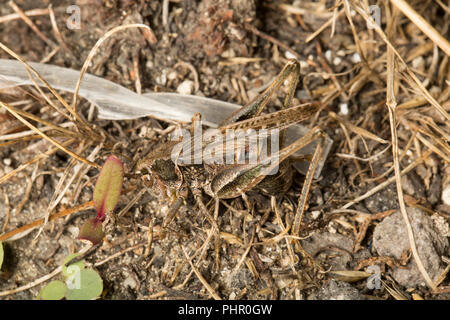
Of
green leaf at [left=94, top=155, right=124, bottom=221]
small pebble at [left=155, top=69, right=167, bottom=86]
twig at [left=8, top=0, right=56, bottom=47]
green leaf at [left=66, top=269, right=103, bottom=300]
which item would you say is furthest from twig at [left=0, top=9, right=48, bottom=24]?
green leaf at [left=66, top=269, right=103, bottom=300]

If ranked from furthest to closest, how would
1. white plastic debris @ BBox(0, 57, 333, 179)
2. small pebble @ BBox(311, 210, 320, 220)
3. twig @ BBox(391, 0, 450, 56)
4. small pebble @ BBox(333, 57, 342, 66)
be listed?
1. small pebble @ BBox(333, 57, 342, 66)
2. white plastic debris @ BBox(0, 57, 333, 179)
3. small pebble @ BBox(311, 210, 320, 220)
4. twig @ BBox(391, 0, 450, 56)

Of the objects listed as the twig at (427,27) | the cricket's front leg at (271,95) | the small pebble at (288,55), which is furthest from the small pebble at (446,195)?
the small pebble at (288,55)

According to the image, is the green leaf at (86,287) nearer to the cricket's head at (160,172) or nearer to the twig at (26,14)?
the cricket's head at (160,172)

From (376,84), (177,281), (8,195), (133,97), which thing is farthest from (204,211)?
(376,84)

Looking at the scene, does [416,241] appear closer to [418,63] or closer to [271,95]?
[271,95]

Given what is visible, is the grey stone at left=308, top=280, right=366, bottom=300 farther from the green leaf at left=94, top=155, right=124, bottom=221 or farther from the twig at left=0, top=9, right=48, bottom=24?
the twig at left=0, top=9, right=48, bottom=24

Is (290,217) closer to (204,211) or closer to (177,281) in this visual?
(204,211)

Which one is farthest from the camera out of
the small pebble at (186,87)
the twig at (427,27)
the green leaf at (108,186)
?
Result: the small pebble at (186,87)

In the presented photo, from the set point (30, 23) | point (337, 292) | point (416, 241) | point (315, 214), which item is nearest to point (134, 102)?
point (30, 23)

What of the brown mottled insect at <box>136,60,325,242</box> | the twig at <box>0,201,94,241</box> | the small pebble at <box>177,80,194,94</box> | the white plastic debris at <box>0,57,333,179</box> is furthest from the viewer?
the small pebble at <box>177,80,194,94</box>
